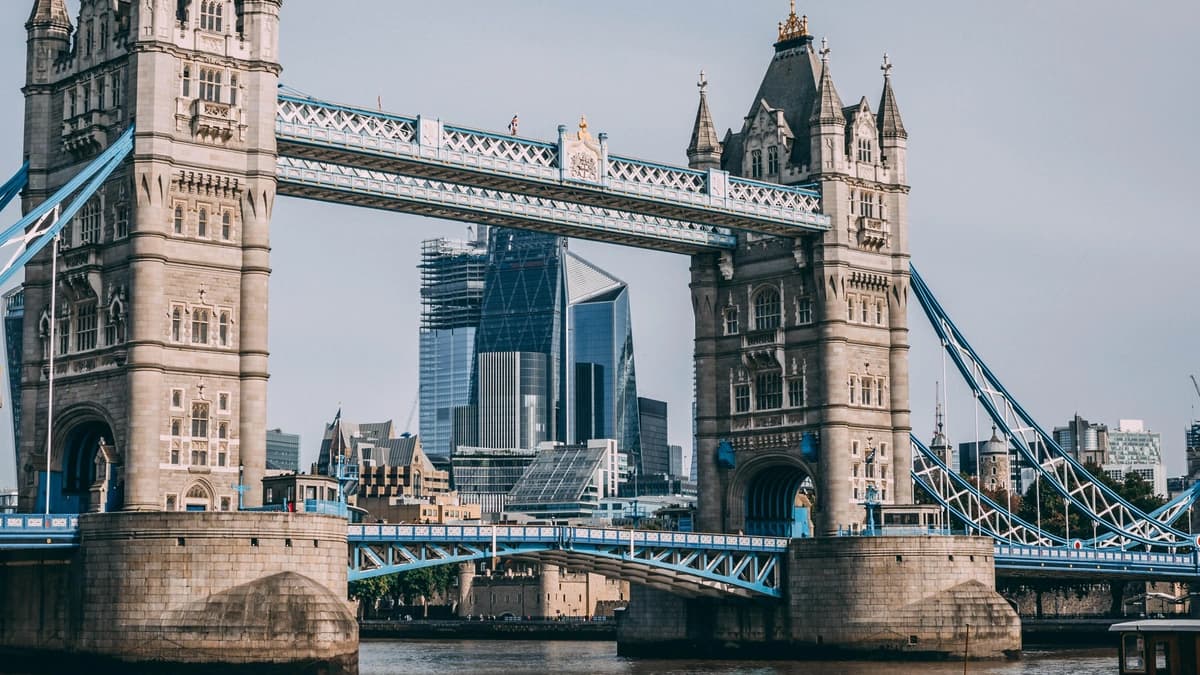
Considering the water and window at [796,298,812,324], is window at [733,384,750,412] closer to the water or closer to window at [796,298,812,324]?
window at [796,298,812,324]

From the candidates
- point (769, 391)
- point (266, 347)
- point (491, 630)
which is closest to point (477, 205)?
point (266, 347)

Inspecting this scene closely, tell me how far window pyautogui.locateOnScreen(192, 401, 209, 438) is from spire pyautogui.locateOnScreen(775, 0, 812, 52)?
154ft

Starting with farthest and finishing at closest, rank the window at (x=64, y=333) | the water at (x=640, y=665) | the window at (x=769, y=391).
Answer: the window at (x=769, y=391), the water at (x=640, y=665), the window at (x=64, y=333)

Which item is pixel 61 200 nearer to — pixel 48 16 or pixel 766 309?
pixel 48 16

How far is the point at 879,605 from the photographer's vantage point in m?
106

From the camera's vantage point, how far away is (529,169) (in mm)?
98312

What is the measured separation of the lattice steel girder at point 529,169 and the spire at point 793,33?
1141 cm

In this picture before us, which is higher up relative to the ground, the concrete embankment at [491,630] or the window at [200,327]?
the window at [200,327]

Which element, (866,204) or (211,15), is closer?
(211,15)

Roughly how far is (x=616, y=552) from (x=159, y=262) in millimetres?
29189

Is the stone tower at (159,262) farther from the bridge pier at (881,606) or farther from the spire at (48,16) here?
the bridge pier at (881,606)

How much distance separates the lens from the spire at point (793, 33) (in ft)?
388

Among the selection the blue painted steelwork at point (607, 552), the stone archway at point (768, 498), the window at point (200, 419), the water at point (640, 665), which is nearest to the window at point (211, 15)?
the window at point (200, 419)

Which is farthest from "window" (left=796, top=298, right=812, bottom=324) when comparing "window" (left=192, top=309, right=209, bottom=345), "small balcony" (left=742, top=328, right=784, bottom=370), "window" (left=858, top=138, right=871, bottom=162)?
"window" (left=192, top=309, right=209, bottom=345)
